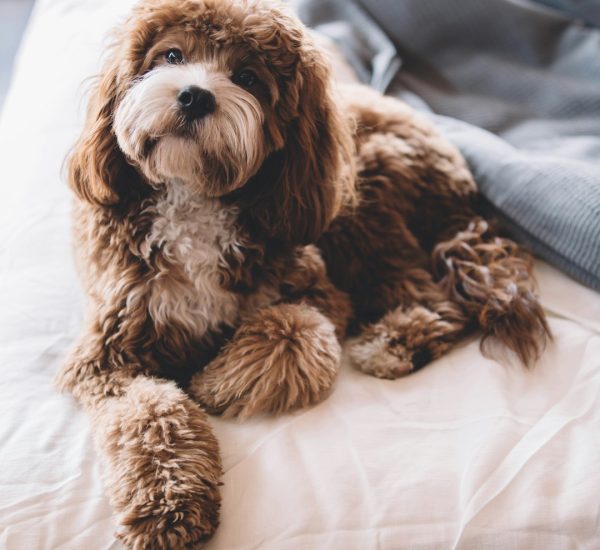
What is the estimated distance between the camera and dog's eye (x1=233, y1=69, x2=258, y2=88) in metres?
1.32

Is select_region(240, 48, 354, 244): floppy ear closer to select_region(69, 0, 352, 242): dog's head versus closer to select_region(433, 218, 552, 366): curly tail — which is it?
select_region(69, 0, 352, 242): dog's head

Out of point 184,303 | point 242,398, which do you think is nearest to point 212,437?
point 242,398

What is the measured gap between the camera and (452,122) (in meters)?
2.01

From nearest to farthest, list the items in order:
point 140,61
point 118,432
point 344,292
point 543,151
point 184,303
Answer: point 118,432 → point 140,61 → point 184,303 → point 344,292 → point 543,151

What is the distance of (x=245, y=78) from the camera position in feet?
4.36

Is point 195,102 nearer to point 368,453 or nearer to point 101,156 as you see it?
point 101,156

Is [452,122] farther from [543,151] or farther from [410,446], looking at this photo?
[410,446]

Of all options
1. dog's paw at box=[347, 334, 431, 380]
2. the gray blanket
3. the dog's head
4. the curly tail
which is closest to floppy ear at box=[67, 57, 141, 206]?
the dog's head

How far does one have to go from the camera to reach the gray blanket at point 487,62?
6.57 ft

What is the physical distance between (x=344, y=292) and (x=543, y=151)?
722mm

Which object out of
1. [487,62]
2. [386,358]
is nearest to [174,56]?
[386,358]

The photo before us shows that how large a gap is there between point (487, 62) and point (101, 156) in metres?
1.29

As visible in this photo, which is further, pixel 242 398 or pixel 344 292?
pixel 344 292

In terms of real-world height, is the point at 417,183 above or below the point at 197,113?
below
